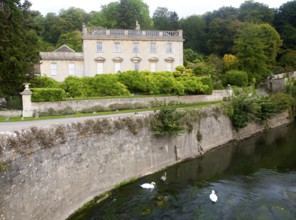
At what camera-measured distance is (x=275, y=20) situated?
193 feet

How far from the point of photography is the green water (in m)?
12.6

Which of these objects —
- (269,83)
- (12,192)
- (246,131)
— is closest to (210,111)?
(246,131)

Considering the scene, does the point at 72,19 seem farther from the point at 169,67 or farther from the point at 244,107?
the point at 244,107

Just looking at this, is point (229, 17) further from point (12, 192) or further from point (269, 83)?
point (12, 192)

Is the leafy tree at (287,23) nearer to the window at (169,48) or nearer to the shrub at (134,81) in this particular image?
the window at (169,48)

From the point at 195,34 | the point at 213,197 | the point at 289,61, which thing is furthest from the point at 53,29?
the point at 213,197

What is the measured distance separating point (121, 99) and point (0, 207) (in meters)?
20.0

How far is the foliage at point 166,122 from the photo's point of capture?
18.2m

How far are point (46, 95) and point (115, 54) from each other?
14585mm

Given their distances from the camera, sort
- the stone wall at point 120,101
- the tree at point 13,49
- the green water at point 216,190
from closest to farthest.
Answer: the green water at point 216,190, the tree at point 13,49, the stone wall at point 120,101

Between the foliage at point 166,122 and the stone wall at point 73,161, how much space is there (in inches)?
20.5

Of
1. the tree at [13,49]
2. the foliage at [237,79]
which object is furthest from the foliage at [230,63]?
the tree at [13,49]

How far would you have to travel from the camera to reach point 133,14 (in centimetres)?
5738

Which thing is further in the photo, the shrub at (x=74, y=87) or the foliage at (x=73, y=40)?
the foliage at (x=73, y=40)
